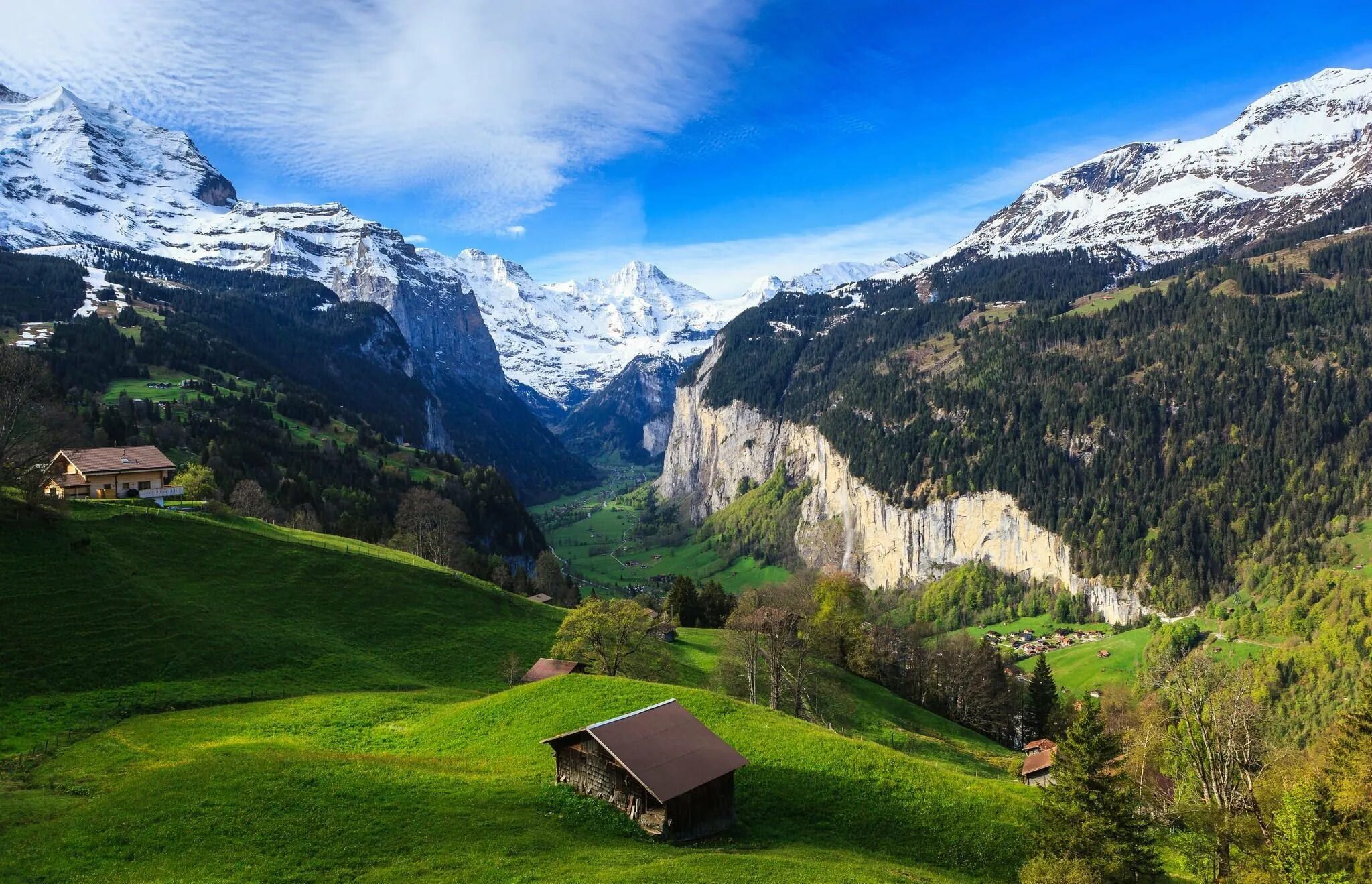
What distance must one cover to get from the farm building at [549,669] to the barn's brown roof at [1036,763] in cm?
3724

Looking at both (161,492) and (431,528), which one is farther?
(431,528)

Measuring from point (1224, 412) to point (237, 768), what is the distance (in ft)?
774

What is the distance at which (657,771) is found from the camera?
29359 mm

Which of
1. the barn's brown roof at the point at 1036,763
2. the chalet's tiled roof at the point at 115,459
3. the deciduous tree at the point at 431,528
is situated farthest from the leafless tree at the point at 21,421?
the barn's brown roof at the point at 1036,763

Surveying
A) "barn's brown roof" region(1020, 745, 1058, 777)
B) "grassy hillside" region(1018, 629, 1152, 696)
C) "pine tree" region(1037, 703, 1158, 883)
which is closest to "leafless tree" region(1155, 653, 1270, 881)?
"pine tree" region(1037, 703, 1158, 883)

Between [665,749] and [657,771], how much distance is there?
1.32 m

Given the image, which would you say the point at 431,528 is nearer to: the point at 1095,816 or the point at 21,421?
the point at 21,421

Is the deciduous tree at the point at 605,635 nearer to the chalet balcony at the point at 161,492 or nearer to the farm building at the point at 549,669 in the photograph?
the farm building at the point at 549,669

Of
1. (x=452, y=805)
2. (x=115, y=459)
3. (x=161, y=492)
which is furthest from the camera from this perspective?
(x=161, y=492)

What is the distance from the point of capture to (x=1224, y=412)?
19538 centimetres

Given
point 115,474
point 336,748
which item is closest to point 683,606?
point 336,748

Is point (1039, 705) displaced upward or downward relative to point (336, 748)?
downward

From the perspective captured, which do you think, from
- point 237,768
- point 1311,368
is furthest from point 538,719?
point 1311,368

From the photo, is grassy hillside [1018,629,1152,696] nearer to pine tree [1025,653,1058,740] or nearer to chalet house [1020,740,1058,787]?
pine tree [1025,653,1058,740]
